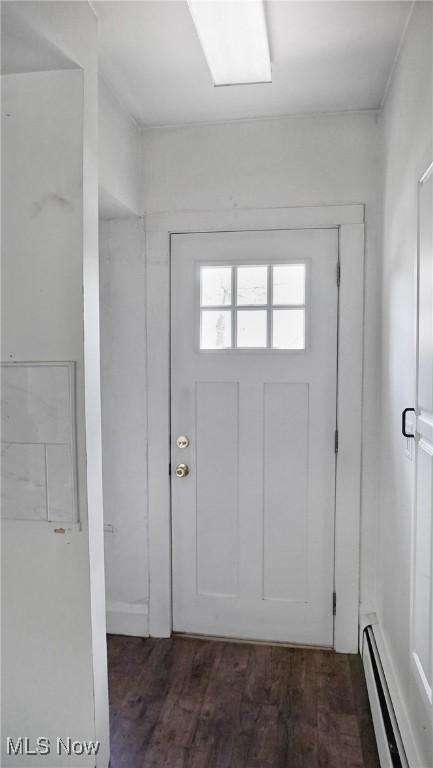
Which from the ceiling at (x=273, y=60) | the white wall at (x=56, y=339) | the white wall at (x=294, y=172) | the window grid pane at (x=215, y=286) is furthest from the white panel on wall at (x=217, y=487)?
the ceiling at (x=273, y=60)

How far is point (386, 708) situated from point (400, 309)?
1.33m

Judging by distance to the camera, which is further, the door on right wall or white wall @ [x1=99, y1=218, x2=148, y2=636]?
white wall @ [x1=99, y1=218, x2=148, y2=636]

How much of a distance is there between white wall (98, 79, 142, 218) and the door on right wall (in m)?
1.20

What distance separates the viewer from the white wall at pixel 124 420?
7.78 feet

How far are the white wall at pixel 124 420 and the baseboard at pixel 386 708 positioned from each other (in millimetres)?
1054

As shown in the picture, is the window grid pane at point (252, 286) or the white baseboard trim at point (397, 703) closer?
the white baseboard trim at point (397, 703)

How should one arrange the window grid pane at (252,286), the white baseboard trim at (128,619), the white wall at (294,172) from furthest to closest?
the white baseboard trim at (128,619)
the window grid pane at (252,286)
the white wall at (294,172)

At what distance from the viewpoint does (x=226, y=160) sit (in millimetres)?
2273

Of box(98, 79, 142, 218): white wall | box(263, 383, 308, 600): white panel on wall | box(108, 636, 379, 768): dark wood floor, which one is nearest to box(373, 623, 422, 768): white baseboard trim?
box(108, 636, 379, 768): dark wood floor

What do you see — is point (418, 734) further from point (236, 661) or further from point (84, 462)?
point (84, 462)

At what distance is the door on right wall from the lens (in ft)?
4.29

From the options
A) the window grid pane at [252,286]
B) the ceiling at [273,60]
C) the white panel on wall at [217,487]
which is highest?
the ceiling at [273,60]

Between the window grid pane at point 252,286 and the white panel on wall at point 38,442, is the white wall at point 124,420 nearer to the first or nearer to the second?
the window grid pane at point 252,286

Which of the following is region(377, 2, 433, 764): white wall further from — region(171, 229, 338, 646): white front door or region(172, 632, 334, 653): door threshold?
region(172, 632, 334, 653): door threshold
